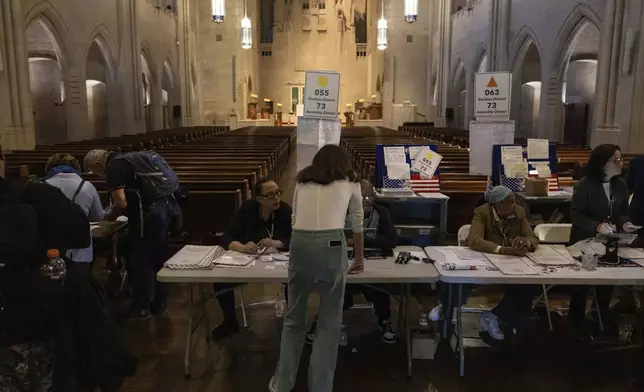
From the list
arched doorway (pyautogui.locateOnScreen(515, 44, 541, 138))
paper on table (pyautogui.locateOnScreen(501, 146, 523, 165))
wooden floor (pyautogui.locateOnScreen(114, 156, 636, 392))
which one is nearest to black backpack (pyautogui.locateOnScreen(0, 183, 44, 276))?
wooden floor (pyautogui.locateOnScreen(114, 156, 636, 392))

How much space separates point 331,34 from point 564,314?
99.3 ft

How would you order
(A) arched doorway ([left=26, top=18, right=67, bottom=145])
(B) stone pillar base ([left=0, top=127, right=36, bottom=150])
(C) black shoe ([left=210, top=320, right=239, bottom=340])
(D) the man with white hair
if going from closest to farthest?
1. (C) black shoe ([left=210, top=320, right=239, bottom=340])
2. (D) the man with white hair
3. (B) stone pillar base ([left=0, top=127, right=36, bottom=150])
4. (A) arched doorway ([left=26, top=18, right=67, bottom=145])

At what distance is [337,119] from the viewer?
221 inches

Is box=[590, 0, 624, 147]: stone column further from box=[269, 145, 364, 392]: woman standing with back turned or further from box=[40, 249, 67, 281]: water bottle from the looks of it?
box=[40, 249, 67, 281]: water bottle

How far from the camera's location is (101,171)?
5258 mm

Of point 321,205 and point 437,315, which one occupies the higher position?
A: point 321,205

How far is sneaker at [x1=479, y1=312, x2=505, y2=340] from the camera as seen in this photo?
177 inches

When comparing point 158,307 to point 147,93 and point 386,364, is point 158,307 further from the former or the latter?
point 147,93

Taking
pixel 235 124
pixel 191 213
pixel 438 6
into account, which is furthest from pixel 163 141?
pixel 438 6

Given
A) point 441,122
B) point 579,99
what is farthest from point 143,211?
point 441,122

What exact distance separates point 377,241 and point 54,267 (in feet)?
8.11

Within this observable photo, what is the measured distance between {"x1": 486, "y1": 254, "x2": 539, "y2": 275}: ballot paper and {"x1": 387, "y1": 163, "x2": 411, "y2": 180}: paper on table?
2405 millimetres

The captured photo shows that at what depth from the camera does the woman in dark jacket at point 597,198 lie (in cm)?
441

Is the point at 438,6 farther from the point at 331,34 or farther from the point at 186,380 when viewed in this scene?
the point at 186,380
